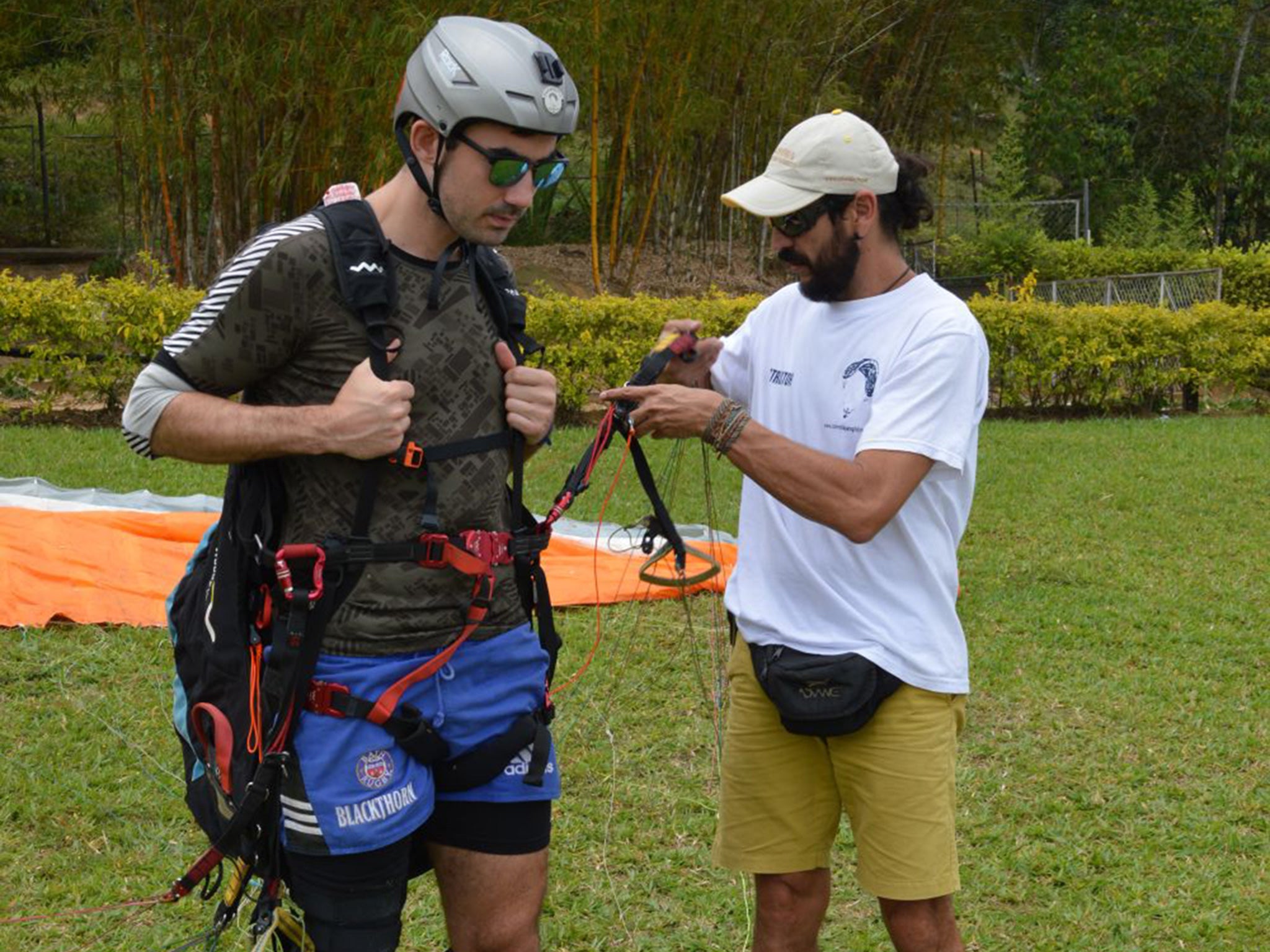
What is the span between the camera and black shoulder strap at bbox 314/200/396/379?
6.77ft

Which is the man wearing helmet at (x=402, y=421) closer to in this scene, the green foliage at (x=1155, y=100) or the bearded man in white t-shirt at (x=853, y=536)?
the bearded man in white t-shirt at (x=853, y=536)

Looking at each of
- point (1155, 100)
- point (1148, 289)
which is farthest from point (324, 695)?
point (1155, 100)

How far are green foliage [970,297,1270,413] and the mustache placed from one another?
31.7 ft

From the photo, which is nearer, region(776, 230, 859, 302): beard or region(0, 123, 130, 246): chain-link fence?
region(776, 230, 859, 302): beard

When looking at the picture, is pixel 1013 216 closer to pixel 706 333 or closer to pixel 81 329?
pixel 706 333

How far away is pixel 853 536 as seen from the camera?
2455 mm

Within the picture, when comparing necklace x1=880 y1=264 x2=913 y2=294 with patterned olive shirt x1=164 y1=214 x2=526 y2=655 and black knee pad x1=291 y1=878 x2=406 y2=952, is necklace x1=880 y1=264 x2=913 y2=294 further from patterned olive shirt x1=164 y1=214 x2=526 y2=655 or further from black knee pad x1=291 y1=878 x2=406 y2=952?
black knee pad x1=291 y1=878 x2=406 y2=952

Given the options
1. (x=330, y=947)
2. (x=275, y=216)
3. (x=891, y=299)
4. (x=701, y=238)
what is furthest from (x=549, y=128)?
(x=701, y=238)

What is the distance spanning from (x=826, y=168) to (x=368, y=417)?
1.02 m

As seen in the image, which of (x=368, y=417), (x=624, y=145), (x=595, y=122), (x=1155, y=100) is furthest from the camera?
(x=1155, y=100)

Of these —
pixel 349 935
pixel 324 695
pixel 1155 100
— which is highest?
pixel 1155 100

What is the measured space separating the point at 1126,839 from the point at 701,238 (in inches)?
504

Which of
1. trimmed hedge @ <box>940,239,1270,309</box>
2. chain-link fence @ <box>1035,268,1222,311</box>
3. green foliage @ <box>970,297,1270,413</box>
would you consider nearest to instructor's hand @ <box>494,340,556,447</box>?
green foliage @ <box>970,297,1270,413</box>

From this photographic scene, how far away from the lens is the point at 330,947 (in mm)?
2164
